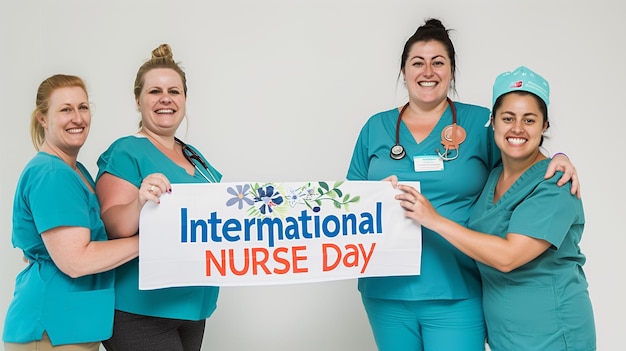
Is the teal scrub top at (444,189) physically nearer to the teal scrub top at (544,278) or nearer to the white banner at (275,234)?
the white banner at (275,234)

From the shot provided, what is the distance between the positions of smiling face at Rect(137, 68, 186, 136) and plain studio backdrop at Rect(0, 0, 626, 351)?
4.78 feet

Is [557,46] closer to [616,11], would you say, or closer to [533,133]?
[616,11]

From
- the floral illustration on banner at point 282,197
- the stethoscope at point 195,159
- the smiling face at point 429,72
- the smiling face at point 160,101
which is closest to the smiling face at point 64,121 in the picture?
the smiling face at point 160,101

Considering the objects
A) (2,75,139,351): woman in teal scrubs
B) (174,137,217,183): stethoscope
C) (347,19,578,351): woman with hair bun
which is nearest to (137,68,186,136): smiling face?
(174,137,217,183): stethoscope

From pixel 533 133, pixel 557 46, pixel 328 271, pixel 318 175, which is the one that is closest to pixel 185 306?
pixel 328 271

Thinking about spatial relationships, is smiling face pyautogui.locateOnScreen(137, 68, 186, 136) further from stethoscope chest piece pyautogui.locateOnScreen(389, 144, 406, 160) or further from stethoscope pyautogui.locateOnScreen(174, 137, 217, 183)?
stethoscope chest piece pyautogui.locateOnScreen(389, 144, 406, 160)

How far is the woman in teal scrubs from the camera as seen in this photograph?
6.95 ft

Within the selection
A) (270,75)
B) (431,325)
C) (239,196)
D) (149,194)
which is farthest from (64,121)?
(270,75)

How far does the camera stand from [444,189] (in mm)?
2500

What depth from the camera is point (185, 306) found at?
7.88ft

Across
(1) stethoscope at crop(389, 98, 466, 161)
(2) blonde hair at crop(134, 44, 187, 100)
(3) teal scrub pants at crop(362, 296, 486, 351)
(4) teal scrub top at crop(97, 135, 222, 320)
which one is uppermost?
(2) blonde hair at crop(134, 44, 187, 100)

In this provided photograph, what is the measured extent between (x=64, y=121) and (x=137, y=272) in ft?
1.98

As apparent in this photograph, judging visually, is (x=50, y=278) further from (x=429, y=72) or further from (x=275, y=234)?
(x=429, y=72)

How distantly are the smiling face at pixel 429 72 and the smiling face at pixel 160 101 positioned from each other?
3.14ft
